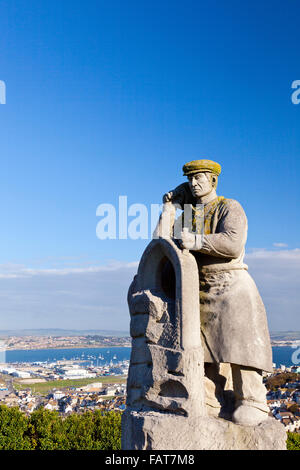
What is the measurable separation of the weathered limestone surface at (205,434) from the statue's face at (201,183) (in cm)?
274

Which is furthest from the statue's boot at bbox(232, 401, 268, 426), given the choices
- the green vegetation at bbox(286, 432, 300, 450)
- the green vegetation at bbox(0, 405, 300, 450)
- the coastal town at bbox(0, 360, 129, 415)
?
the coastal town at bbox(0, 360, 129, 415)

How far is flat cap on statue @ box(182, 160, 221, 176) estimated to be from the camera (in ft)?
21.1

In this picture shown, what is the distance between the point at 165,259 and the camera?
6.40m

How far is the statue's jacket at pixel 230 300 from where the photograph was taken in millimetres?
5824

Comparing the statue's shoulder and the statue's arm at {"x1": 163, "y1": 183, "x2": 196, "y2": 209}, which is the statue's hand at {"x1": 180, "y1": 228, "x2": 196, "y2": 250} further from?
the statue's arm at {"x1": 163, "y1": 183, "x2": 196, "y2": 209}

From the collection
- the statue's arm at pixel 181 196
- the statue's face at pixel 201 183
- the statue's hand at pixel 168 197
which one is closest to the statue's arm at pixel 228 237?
the statue's face at pixel 201 183

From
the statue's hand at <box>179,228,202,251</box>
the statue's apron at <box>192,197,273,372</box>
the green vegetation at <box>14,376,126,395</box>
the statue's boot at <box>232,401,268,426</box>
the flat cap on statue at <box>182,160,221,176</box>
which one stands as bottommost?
the green vegetation at <box>14,376,126,395</box>

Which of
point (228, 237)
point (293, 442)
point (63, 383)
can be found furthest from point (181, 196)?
point (63, 383)

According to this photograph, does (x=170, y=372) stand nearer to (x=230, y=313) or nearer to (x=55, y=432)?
(x=230, y=313)

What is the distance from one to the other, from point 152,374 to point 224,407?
39.0 inches

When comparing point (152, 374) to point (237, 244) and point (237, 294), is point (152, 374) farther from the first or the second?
point (237, 244)

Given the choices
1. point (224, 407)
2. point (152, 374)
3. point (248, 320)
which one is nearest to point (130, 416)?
point (152, 374)

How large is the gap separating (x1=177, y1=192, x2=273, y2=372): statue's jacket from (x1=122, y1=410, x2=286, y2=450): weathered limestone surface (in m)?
0.70

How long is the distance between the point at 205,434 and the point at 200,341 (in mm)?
1025
